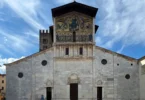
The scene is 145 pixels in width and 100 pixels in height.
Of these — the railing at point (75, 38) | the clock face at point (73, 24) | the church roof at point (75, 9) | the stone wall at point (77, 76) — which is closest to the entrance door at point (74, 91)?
the stone wall at point (77, 76)

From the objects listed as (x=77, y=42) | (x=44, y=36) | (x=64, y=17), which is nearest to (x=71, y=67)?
(x=77, y=42)

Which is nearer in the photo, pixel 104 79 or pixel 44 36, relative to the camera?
pixel 104 79

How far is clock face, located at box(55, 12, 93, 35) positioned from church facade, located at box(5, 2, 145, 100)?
0.93 meters

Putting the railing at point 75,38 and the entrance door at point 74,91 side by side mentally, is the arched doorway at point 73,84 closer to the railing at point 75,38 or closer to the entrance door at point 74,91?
the entrance door at point 74,91

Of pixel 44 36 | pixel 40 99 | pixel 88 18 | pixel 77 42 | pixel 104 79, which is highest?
pixel 44 36

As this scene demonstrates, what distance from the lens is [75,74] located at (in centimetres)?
3247

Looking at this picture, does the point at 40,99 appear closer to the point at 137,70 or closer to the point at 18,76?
the point at 18,76

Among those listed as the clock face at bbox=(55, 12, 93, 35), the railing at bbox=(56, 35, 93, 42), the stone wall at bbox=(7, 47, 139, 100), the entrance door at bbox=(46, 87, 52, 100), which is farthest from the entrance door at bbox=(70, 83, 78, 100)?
the clock face at bbox=(55, 12, 93, 35)

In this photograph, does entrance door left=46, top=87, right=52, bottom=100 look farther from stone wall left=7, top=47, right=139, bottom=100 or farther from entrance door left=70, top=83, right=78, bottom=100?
entrance door left=70, top=83, right=78, bottom=100

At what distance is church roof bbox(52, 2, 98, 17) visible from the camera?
33281mm

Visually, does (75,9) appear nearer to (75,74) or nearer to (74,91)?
(75,74)

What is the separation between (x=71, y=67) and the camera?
1284 inches

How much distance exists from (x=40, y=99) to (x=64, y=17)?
9167mm

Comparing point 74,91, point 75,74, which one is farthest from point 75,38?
point 74,91
